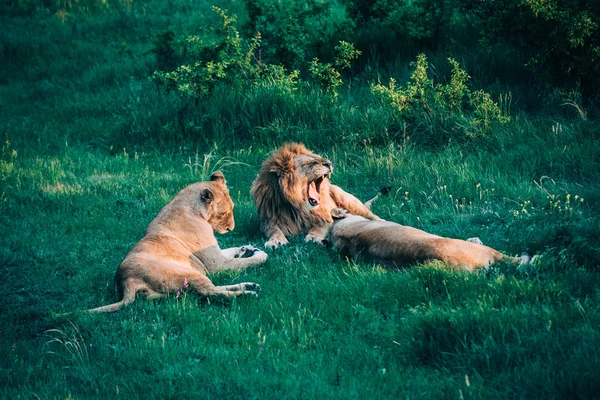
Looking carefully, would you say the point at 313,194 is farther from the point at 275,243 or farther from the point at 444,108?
the point at 444,108

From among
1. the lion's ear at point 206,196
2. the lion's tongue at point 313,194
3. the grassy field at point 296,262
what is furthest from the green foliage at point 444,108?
the lion's ear at point 206,196

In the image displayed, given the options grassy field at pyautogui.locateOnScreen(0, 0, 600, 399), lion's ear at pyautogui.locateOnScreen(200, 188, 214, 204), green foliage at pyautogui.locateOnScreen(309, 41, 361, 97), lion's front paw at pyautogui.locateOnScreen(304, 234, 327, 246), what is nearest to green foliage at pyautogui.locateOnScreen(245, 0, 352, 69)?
green foliage at pyautogui.locateOnScreen(309, 41, 361, 97)

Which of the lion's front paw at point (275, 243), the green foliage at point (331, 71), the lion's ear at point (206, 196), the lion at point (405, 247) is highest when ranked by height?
the green foliage at point (331, 71)

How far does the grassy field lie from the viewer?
4578mm

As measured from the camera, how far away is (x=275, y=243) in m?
8.27

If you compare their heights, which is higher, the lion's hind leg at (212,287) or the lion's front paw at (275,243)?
the lion's hind leg at (212,287)

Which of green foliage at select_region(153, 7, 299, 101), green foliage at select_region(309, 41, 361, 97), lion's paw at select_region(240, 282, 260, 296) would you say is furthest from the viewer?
green foliage at select_region(153, 7, 299, 101)

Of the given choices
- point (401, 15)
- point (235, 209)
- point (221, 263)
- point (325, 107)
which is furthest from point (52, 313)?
point (401, 15)

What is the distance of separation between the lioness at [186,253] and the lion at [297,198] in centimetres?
87

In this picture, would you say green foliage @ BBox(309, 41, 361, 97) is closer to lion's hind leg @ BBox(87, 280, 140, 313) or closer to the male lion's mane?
the male lion's mane

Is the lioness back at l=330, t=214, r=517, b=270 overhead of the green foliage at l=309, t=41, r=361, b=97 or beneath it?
beneath

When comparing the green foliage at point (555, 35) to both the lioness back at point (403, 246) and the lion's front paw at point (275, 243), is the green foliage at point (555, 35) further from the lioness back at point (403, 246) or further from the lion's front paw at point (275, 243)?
the lion's front paw at point (275, 243)

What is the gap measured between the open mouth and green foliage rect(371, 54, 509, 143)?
8.06 ft

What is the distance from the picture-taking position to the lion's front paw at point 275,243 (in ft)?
26.9
